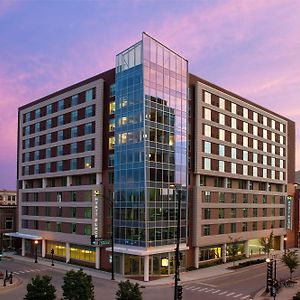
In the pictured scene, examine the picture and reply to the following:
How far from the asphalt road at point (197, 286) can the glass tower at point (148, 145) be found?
7.26 m

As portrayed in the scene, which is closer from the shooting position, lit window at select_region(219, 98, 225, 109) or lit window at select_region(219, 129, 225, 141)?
lit window at select_region(219, 129, 225, 141)

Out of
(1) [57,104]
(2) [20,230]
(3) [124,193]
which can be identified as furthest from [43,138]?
(3) [124,193]

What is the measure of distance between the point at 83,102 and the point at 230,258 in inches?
1356

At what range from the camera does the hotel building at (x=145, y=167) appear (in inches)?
2212

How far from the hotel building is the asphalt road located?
19.0 ft

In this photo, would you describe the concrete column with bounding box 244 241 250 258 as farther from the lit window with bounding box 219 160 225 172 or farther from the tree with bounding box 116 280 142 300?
the tree with bounding box 116 280 142 300

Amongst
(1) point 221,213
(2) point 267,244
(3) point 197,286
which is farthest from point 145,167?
(2) point 267,244

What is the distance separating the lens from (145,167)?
180 feet

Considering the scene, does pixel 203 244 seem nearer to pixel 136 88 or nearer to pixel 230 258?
pixel 230 258

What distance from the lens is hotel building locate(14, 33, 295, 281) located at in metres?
56.2

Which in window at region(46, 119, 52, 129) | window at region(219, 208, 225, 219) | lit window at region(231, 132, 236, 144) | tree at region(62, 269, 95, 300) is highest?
window at region(46, 119, 52, 129)

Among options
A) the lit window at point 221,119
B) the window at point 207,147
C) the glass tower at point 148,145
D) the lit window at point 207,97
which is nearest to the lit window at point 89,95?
the glass tower at point 148,145

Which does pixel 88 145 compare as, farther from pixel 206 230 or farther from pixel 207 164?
pixel 206 230

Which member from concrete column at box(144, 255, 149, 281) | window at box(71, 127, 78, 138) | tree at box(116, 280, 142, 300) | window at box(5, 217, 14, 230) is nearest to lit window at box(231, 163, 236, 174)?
concrete column at box(144, 255, 149, 281)
